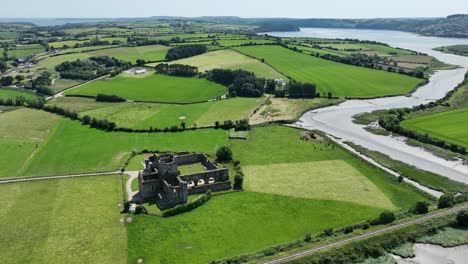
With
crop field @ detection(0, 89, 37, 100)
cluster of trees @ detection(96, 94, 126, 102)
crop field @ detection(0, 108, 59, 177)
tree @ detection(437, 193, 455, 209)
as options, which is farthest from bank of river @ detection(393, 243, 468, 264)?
crop field @ detection(0, 89, 37, 100)

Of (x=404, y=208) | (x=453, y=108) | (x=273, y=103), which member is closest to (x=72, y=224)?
(x=404, y=208)

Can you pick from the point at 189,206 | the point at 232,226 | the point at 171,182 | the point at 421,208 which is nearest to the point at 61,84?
the point at 171,182

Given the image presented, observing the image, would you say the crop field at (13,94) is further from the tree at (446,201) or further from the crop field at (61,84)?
the tree at (446,201)

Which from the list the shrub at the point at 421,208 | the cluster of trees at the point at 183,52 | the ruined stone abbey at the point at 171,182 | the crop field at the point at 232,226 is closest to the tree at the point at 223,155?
the ruined stone abbey at the point at 171,182

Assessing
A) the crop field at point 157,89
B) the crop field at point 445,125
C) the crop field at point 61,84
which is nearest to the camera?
the crop field at point 445,125

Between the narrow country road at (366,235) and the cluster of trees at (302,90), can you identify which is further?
the cluster of trees at (302,90)

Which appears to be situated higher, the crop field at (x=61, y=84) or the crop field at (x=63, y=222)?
the crop field at (x=61, y=84)

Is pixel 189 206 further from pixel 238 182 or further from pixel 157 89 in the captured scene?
pixel 157 89
